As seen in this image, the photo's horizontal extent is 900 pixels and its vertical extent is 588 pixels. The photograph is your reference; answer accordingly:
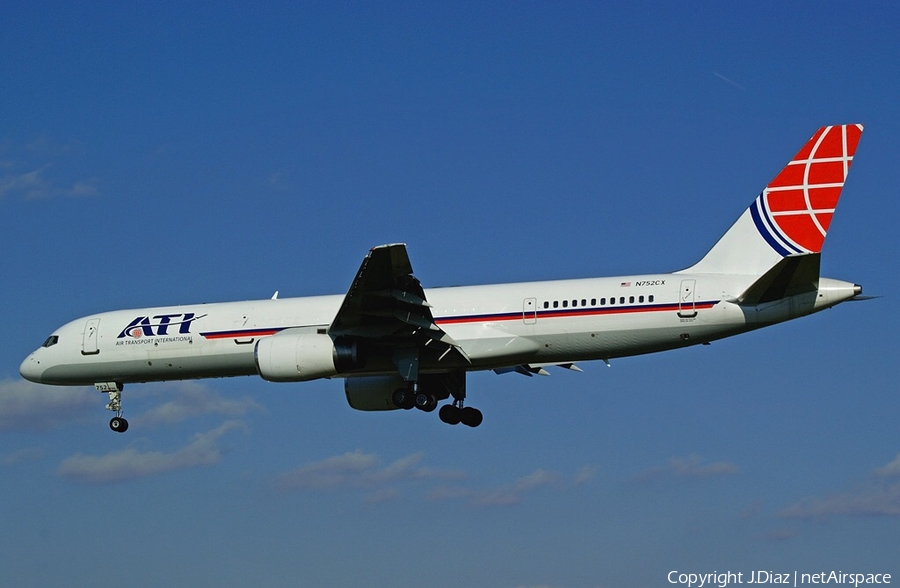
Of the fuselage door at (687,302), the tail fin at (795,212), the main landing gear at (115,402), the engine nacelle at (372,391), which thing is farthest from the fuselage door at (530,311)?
the main landing gear at (115,402)

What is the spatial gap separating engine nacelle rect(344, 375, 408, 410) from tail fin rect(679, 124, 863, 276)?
9004 mm

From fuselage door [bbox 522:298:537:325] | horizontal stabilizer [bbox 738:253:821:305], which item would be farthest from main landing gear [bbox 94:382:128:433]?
horizontal stabilizer [bbox 738:253:821:305]

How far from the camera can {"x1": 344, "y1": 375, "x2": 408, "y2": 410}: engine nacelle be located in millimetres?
33781

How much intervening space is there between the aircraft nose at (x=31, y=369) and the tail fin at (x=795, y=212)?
18110mm

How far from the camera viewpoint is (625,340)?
95.5 ft

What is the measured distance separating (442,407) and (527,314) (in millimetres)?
5433

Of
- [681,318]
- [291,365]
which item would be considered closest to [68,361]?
[291,365]

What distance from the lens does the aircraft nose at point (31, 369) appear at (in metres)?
34.3

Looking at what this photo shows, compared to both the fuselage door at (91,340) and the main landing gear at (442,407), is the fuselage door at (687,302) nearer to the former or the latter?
the main landing gear at (442,407)

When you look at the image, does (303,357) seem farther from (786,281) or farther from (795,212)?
(795,212)

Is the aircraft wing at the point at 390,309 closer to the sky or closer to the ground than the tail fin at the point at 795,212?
closer to the ground

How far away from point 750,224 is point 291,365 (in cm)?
1157

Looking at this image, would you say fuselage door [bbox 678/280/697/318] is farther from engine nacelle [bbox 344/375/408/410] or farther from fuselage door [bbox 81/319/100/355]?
fuselage door [bbox 81/319/100/355]

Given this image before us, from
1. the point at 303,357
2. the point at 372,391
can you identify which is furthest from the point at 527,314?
the point at 372,391
